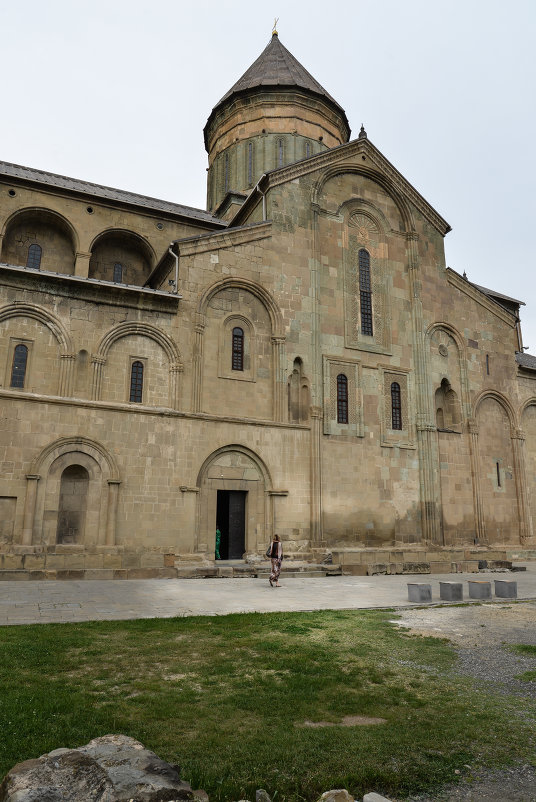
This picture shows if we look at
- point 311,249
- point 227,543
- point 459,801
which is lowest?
point 459,801

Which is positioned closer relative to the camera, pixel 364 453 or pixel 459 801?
pixel 459 801

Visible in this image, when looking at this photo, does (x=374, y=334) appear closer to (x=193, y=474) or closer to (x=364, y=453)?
(x=364, y=453)

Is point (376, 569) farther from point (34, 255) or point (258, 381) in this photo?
point (34, 255)


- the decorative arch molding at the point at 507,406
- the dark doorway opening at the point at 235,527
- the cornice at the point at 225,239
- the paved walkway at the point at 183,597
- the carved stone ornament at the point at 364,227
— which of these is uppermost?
the carved stone ornament at the point at 364,227

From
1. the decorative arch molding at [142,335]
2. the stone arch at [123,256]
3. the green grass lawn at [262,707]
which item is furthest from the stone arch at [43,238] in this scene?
the green grass lawn at [262,707]

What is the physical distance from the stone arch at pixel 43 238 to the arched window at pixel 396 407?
15256mm

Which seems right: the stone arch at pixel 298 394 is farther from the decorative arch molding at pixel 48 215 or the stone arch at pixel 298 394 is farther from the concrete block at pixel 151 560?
the decorative arch molding at pixel 48 215

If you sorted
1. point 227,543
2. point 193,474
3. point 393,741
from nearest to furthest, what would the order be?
point 393,741 < point 193,474 < point 227,543

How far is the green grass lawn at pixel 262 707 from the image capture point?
4.05 metres

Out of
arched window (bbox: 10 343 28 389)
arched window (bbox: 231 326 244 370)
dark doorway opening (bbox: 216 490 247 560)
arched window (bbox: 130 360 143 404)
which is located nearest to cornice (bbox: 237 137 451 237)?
arched window (bbox: 231 326 244 370)

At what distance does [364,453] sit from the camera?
2323 cm

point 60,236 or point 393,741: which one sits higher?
point 60,236

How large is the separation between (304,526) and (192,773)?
17.7 metres

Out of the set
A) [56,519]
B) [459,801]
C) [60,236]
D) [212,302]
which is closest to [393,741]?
[459,801]
